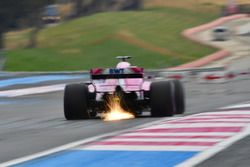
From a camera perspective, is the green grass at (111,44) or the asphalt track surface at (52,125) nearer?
the asphalt track surface at (52,125)

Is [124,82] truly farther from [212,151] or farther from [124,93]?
[212,151]

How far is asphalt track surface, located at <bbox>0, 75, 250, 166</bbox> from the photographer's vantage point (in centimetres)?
834

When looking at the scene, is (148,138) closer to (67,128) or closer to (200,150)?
(200,150)

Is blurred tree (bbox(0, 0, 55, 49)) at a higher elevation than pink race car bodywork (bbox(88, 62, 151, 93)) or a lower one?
higher

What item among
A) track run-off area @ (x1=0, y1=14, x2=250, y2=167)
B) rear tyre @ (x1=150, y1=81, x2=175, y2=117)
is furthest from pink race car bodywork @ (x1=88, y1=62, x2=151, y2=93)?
track run-off area @ (x1=0, y1=14, x2=250, y2=167)

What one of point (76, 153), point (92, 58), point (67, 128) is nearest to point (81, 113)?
point (67, 128)

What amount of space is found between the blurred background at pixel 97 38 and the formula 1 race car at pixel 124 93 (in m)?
27.7

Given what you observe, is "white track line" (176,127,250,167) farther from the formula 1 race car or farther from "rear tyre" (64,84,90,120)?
"rear tyre" (64,84,90,120)

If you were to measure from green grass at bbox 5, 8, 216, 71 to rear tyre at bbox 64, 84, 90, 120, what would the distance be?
2838 cm

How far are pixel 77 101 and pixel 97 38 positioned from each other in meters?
41.9

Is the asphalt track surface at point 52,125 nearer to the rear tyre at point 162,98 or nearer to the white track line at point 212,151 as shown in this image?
the white track line at point 212,151

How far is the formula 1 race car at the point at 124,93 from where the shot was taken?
13.4m

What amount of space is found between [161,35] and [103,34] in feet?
17.6

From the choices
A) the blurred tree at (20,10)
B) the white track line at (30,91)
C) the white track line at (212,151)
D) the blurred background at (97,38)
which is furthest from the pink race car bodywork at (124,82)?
the blurred tree at (20,10)
